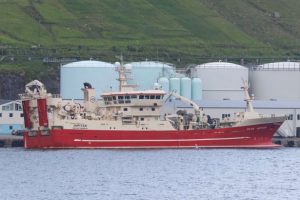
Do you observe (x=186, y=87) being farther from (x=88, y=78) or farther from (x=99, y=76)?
(x=88, y=78)

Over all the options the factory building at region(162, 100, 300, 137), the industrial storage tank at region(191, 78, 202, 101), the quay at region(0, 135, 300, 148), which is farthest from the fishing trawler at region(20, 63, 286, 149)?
the industrial storage tank at region(191, 78, 202, 101)

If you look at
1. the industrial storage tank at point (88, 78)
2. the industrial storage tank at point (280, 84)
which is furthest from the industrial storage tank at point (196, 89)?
the industrial storage tank at point (280, 84)

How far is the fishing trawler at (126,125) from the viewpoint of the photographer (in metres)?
126

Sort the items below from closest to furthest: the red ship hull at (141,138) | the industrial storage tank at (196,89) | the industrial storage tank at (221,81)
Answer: the red ship hull at (141,138), the industrial storage tank at (196,89), the industrial storage tank at (221,81)

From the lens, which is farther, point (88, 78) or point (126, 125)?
point (88, 78)

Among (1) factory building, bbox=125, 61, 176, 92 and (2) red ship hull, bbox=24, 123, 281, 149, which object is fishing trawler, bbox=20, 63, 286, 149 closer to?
(2) red ship hull, bbox=24, 123, 281, 149

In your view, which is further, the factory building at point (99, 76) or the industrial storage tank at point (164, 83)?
the factory building at point (99, 76)

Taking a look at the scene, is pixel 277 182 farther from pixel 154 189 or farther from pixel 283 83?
pixel 283 83

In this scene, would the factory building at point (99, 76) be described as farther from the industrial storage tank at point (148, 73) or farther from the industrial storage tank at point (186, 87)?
the industrial storage tank at point (186, 87)

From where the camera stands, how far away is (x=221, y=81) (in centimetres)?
15775

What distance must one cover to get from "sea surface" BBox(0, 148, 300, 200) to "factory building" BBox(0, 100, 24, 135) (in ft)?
49.2

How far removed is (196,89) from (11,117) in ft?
70.6

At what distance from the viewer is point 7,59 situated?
177 metres

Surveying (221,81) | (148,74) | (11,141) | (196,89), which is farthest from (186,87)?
(11,141)
